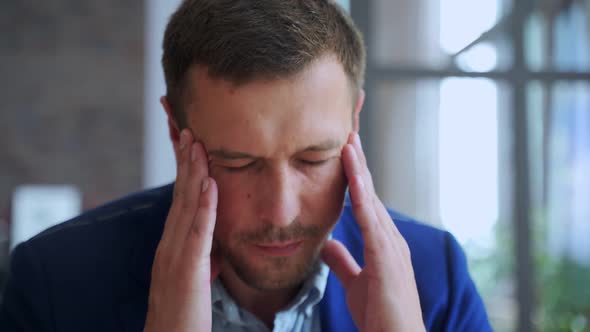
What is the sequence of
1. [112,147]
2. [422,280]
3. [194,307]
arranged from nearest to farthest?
1. [194,307]
2. [422,280]
3. [112,147]

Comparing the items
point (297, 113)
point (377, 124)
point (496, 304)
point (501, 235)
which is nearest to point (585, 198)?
point (501, 235)

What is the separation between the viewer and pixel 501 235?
11.6ft

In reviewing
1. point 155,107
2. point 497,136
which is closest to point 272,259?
point 155,107

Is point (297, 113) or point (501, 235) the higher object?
point (297, 113)

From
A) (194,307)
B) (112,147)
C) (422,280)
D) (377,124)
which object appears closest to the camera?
(194,307)

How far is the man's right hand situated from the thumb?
11.5 inches

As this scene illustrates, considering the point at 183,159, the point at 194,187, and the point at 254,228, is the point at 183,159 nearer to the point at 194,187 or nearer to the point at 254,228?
the point at 194,187

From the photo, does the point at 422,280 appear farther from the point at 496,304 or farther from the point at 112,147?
the point at 496,304

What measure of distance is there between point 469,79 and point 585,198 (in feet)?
3.50

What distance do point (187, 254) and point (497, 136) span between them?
289 centimetres

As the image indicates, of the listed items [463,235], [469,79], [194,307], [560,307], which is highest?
[469,79]

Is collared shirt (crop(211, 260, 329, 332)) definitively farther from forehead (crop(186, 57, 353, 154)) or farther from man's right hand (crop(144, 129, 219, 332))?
forehead (crop(186, 57, 353, 154))

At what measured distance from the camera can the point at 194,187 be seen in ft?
3.75

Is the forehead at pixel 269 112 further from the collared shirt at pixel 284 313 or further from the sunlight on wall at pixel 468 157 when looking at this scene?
the sunlight on wall at pixel 468 157
